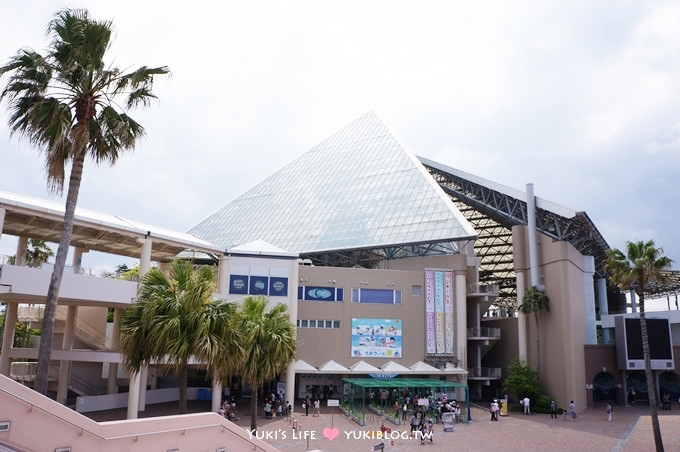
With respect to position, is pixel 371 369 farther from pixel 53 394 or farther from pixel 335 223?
pixel 53 394

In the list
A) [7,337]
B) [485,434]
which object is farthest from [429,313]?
[7,337]

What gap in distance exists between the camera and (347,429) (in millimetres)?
28906

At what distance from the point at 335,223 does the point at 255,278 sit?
1288 cm

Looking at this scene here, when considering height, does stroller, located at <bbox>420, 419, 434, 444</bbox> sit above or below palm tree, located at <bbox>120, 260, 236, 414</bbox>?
below

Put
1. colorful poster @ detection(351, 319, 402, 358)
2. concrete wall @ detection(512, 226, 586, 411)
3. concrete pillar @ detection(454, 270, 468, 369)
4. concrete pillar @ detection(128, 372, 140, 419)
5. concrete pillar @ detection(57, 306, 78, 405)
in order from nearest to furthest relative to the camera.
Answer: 1. concrete pillar @ detection(128, 372, 140, 419)
2. concrete pillar @ detection(57, 306, 78, 405)
3. concrete wall @ detection(512, 226, 586, 411)
4. colorful poster @ detection(351, 319, 402, 358)
5. concrete pillar @ detection(454, 270, 468, 369)

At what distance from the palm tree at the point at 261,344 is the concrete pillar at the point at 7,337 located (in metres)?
16.6

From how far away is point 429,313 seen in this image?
139 ft

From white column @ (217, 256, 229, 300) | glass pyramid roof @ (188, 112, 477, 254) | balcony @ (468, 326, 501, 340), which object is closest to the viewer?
white column @ (217, 256, 229, 300)

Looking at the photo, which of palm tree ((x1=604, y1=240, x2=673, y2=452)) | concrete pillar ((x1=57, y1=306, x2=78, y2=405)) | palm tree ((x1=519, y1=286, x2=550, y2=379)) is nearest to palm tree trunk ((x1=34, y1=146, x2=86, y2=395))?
concrete pillar ((x1=57, y1=306, x2=78, y2=405))

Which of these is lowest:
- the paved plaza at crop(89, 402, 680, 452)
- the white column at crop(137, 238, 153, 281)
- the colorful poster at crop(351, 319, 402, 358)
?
the paved plaza at crop(89, 402, 680, 452)

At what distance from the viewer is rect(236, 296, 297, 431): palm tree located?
22.9m

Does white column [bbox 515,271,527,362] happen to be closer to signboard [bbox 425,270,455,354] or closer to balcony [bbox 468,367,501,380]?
balcony [bbox 468,367,501,380]

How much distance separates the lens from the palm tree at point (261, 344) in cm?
2291

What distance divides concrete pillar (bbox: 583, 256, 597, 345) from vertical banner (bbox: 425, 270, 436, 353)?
12.6m
